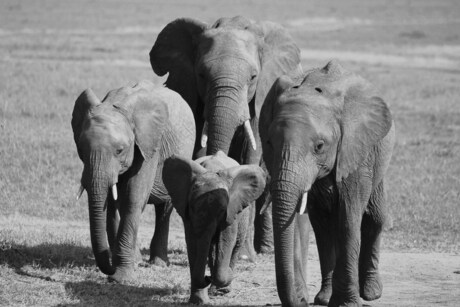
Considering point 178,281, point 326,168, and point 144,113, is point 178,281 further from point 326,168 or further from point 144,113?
point 326,168

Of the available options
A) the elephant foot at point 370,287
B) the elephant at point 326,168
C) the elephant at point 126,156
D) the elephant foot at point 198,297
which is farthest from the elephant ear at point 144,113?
the elephant foot at point 370,287

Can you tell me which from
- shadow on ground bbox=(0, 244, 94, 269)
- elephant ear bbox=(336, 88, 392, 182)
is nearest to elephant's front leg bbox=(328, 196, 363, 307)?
elephant ear bbox=(336, 88, 392, 182)

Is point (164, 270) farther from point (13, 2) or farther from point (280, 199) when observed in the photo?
point (13, 2)

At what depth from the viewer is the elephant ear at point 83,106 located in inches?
382

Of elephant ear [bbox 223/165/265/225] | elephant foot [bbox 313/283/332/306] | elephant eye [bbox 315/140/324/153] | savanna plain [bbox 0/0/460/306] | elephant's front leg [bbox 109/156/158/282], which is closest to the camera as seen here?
elephant eye [bbox 315/140/324/153]

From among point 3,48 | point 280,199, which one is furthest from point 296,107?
point 3,48

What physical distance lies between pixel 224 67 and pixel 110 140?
2.13 metres

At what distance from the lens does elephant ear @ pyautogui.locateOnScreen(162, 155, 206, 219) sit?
28.7ft

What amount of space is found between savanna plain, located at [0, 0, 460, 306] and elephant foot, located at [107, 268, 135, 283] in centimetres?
Result: 9

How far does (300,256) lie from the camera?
8.41 m

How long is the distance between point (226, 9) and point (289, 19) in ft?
21.5

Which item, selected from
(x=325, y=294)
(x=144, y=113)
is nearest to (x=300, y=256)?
(x=325, y=294)

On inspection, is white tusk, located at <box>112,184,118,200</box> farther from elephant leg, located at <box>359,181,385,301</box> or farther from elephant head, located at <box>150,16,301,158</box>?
elephant leg, located at <box>359,181,385,301</box>

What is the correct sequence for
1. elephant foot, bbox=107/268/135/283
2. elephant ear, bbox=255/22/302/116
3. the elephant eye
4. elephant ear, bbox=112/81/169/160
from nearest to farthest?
the elephant eye
elephant foot, bbox=107/268/135/283
elephant ear, bbox=112/81/169/160
elephant ear, bbox=255/22/302/116
